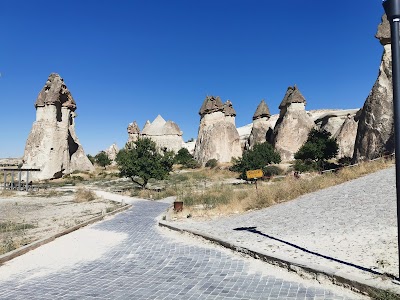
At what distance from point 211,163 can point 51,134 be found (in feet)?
77.1

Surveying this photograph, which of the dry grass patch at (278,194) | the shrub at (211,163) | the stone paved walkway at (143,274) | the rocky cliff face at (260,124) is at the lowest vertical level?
the stone paved walkway at (143,274)

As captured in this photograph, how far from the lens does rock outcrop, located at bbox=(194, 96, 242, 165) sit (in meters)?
53.9

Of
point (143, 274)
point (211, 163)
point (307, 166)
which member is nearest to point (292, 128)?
point (211, 163)

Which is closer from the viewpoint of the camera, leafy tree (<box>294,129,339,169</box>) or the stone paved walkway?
the stone paved walkway

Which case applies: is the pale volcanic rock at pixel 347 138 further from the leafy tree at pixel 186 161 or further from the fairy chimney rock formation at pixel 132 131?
the fairy chimney rock formation at pixel 132 131

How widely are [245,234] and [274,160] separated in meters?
32.3

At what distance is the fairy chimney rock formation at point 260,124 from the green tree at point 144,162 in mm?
29114

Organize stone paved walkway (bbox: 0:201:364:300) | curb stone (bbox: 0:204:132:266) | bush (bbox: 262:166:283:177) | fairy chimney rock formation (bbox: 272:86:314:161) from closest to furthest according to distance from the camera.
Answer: stone paved walkway (bbox: 0:201:364:300)
curb stone (bbox: 0:204:132:266)
bush (bbox: 262:166:283:177)
fairy chimney rock formation (bbox: 272:86:314:161)

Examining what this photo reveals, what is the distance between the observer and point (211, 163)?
51000 mm

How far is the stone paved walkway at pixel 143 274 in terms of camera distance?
4.62m

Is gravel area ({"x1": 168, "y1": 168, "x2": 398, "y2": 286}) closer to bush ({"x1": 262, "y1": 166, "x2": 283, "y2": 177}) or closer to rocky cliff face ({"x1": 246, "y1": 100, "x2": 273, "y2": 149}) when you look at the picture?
bush ({"x1": 262, "y1": 166, "x2": 283, "y2": 177})

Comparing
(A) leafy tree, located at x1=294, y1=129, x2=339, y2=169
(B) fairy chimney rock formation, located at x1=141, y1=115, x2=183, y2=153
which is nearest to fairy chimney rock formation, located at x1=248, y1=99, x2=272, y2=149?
(B) fairy chimney rock formation, located at x1=141, y1=115, x2=183, y2=153

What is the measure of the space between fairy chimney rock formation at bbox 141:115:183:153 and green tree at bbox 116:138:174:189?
45.4 meters

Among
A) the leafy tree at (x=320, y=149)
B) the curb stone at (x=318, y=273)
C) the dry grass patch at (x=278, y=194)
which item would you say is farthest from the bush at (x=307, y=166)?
the curb stone at (x=318, y=273)
